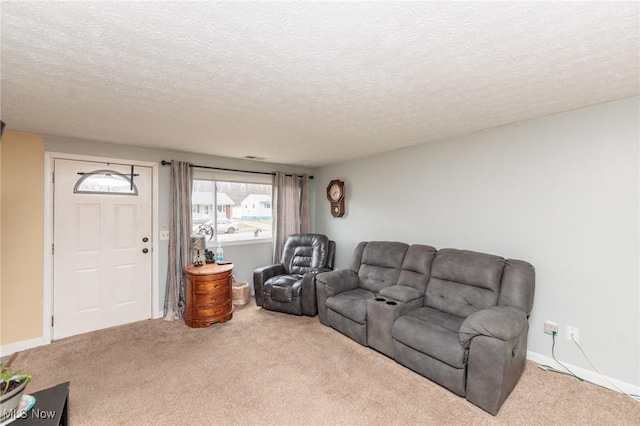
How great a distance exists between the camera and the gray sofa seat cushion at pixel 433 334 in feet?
6.95

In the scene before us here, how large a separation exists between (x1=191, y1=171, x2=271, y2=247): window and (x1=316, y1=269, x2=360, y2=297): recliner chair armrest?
1.78m

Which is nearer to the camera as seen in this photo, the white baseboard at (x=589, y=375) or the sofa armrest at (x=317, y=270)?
the white baseboard at (x=589, y=375)

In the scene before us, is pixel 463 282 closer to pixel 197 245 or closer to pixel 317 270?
pixel 317 270

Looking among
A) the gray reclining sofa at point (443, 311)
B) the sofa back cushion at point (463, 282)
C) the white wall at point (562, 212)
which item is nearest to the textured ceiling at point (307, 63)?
the white wall at point (562, 212)

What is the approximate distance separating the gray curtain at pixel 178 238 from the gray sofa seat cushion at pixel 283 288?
1.17 metres

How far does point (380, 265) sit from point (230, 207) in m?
2.59

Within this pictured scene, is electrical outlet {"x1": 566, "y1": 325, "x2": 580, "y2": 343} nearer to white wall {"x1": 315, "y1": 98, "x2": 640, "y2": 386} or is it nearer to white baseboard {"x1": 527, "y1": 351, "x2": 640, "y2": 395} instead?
white wall {"x1": 315, "y1": 98, "x2": 640, "y2": 386}

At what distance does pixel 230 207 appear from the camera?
4.50 metres

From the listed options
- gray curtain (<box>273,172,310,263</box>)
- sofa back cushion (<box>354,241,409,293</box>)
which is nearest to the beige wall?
gray curtain (<box>273,172,310,263</box>)

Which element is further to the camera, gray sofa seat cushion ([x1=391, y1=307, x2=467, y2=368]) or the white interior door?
the white interior door

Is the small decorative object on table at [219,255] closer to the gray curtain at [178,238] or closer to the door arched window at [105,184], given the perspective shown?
the gray curtain at [178,238]

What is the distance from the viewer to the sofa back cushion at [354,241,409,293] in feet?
11.1

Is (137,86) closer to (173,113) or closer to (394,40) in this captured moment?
(173,113)

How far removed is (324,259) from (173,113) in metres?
2.79
